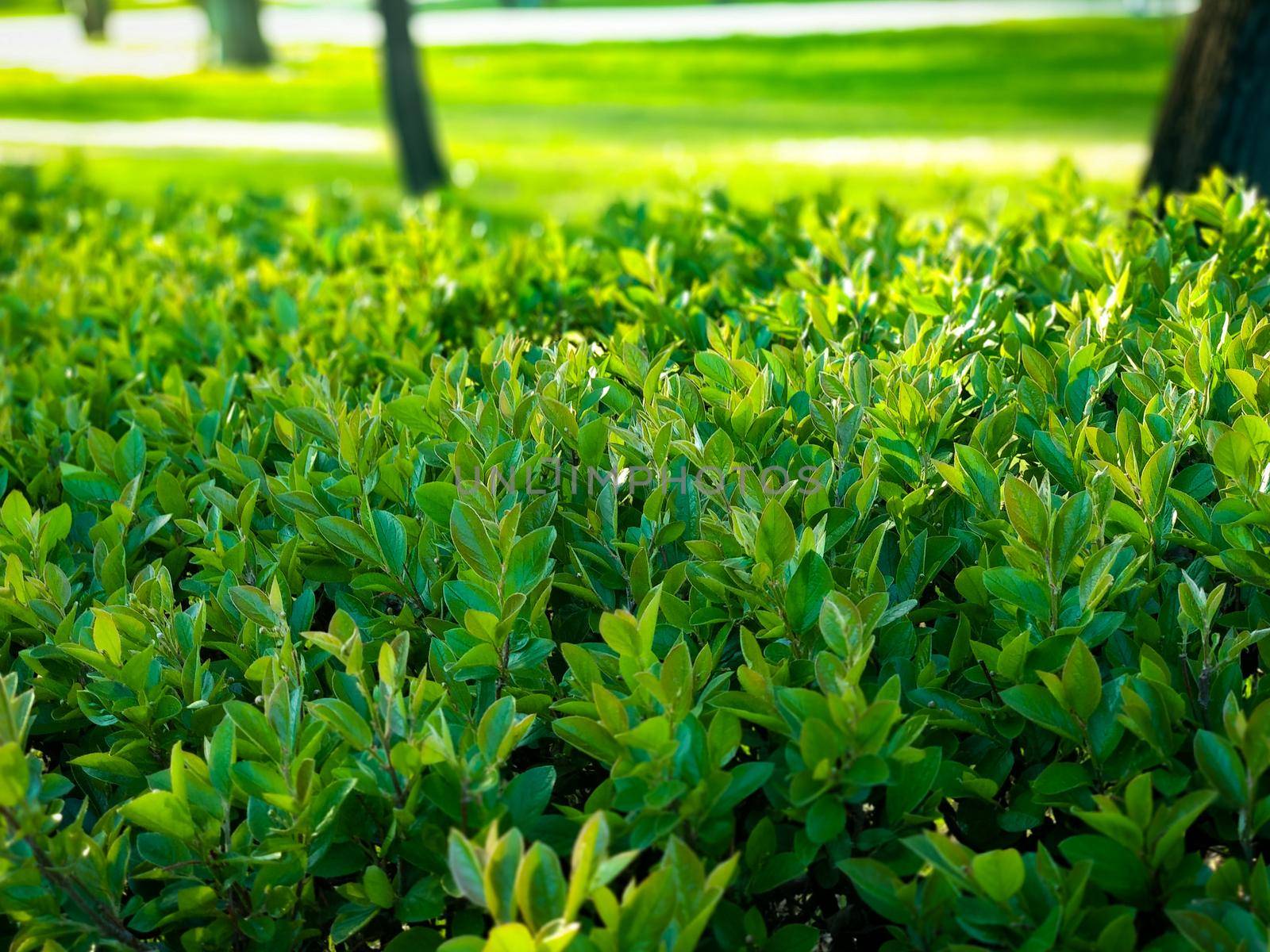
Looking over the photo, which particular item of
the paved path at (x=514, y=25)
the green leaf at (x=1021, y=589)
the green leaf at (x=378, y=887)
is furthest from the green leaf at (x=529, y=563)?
the paved path at (x=514, y=25)

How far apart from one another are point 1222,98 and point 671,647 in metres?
6.19

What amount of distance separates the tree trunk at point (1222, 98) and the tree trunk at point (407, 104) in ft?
31.7

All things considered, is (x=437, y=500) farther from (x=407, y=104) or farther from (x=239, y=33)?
(x=239, y=33)

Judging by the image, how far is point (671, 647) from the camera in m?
1.93

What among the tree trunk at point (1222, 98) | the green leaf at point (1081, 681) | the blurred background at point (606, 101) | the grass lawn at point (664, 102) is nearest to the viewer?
the green leaf at point (1081, 681)

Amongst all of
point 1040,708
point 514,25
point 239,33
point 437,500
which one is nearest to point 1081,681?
point 1040,708

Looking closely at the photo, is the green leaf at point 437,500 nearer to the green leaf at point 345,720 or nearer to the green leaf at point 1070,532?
the green leaf at point 345,720

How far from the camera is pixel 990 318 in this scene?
122 inches

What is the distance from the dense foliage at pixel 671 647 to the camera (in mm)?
1621

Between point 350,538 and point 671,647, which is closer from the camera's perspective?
point 671,647

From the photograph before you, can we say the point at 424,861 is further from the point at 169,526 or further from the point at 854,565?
the point at 169,526

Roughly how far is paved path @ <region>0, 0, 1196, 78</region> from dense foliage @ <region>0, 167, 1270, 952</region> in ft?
119

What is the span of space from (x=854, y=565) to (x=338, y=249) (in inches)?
140

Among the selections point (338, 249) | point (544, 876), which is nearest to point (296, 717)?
point (544, 876)
